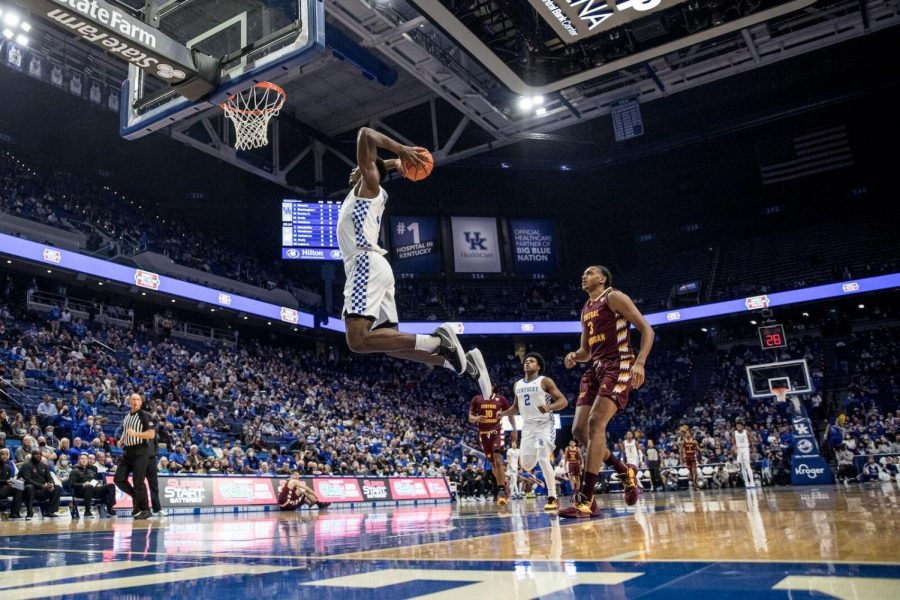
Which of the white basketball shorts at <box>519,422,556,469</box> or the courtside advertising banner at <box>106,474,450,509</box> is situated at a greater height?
the white basketball shorts at <box>519,422,556,469</box>

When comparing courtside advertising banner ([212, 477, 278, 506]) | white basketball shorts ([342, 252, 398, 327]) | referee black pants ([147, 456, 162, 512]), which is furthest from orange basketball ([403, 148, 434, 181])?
courtside advertising banner ([212, 477, 278, 506])

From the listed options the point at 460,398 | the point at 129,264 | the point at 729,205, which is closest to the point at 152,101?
the point at 129,264

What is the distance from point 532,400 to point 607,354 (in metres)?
2.63

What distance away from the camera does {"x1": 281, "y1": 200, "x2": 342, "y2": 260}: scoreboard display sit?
957 inches

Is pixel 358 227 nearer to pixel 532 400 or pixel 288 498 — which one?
pixel 532 400

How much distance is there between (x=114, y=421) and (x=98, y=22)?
11207 millimetres

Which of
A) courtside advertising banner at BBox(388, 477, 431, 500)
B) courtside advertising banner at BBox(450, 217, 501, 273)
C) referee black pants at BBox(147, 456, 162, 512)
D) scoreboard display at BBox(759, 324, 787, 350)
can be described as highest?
courtside advertising banner at BBox(450, 217, 501, 273)

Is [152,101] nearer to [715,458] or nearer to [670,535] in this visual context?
[670,535]

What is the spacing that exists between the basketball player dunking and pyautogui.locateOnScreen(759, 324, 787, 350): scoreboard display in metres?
15.4

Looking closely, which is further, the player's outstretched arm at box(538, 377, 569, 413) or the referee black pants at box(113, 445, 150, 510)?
the referee black pants at box(113, 445, 150, 510)

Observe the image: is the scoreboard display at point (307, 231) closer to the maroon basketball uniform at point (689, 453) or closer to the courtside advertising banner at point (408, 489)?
the courtside advertising banner at point (408, 489)

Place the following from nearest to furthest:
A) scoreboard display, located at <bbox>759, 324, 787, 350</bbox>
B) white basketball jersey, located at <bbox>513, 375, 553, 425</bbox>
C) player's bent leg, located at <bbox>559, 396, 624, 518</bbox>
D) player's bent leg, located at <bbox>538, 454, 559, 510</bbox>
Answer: player's bent leg, located at <bbox>559, 396, 624, 518</bbox>, player's bent leg, located at <bbox>538, 454, 559, 510</bbox>, white basketball jersey, located at <bbox>513, 375, 553, 425</bbox>, scoreboard display, located at <bbox>759, 324, 787, 350</bbox>

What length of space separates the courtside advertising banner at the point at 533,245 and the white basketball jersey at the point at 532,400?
2598 centimetres

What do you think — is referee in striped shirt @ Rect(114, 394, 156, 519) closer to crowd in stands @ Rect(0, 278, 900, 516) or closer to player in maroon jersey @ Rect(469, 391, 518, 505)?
crowd in stands @ Rect(0, 278, 900, 516)
